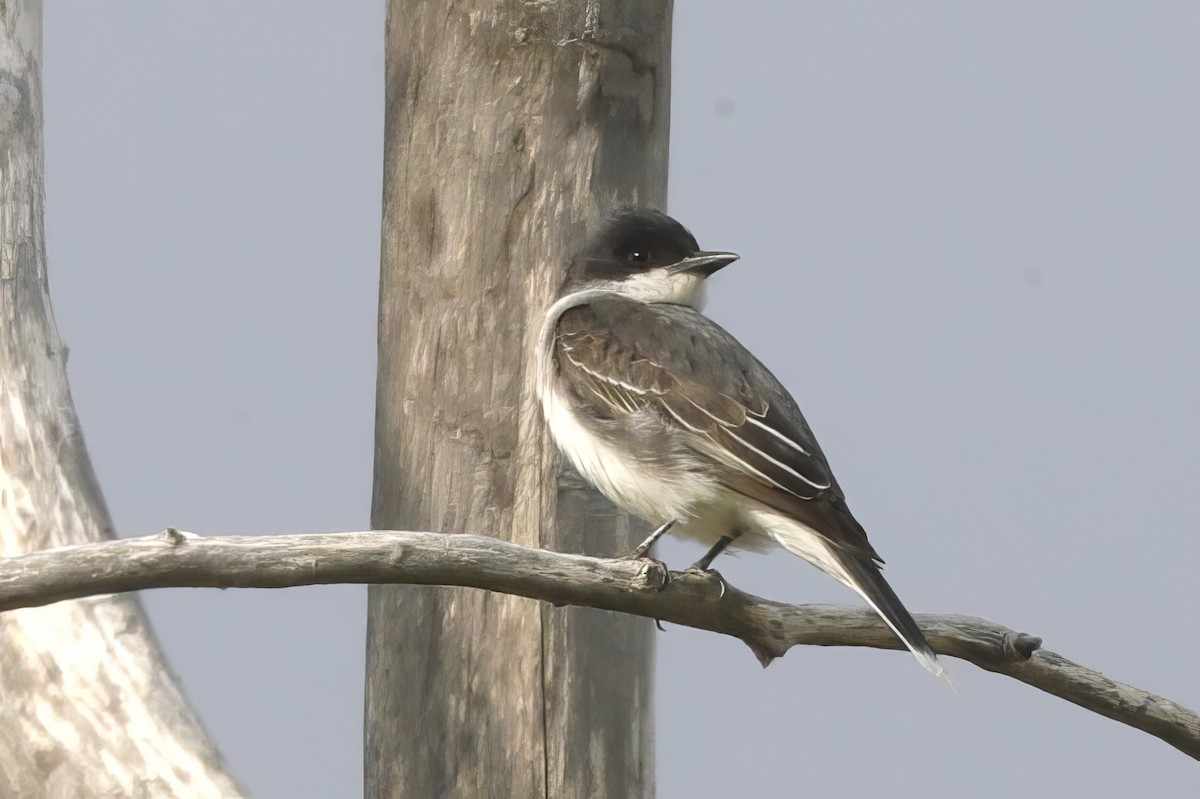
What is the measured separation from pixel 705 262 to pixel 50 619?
7.98ft

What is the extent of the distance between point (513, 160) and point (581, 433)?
93 centimetres

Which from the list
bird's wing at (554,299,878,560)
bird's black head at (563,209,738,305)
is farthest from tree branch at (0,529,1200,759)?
bird's black head at (563,209,738,305)

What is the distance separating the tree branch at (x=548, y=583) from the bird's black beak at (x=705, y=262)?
3.86 feet

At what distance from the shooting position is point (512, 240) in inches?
172

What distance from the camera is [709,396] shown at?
13.3 ft

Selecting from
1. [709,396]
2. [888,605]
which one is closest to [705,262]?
[709,396]

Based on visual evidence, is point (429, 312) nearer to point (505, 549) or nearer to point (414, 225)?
point (414, 225)

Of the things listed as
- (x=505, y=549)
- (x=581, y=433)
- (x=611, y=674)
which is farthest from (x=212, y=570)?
(x=611, y=674)

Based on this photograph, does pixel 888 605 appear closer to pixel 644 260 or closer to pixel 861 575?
pixel 861 575

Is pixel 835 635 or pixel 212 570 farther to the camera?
pixel 835 635

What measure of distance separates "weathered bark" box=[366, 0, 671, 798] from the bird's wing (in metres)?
0.26

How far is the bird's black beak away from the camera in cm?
453

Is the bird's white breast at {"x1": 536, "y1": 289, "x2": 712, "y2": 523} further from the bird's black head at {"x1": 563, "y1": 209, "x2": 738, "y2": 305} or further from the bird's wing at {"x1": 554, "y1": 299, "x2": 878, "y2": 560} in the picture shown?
the bird's black head at {"x1": 563, "y1": 209, "x2": 738, "y2": 305}

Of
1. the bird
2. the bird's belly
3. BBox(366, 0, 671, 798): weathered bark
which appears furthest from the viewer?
BBox(366, 0, 671, 798): weathered bark
